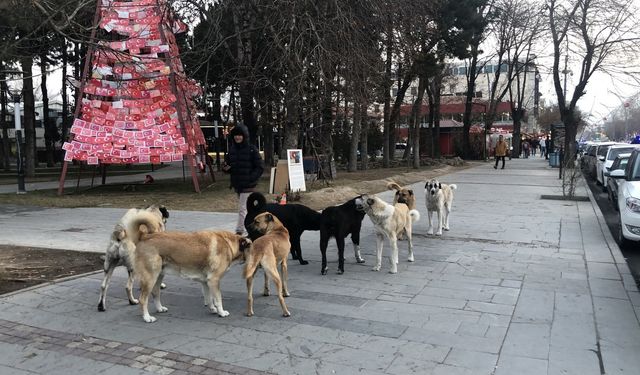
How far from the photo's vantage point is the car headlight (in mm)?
8658

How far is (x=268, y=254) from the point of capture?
212 inches

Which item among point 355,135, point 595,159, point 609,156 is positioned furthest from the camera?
point 355,135

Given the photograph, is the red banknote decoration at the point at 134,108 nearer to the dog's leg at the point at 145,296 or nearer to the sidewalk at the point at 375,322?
the sidewalk at the point at 375,322

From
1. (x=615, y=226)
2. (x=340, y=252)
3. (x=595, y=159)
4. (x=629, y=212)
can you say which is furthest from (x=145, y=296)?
(x=595, y=159)

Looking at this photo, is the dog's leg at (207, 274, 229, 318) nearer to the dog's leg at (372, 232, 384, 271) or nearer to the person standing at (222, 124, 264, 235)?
the dog's leg at (372, 232, 384, 271)

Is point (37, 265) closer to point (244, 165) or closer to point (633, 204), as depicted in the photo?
point (244, 165)

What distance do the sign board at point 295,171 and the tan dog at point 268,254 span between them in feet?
32.5

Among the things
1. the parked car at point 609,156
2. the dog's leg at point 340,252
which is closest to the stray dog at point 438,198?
the dog's leg at point 340,252

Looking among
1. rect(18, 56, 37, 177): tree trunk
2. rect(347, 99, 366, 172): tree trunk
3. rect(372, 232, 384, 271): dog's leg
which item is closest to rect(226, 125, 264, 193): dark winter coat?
rect(372, 232, 384, 271): dog's leg

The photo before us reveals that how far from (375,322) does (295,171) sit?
1141 centimetres

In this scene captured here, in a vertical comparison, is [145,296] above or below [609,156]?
below

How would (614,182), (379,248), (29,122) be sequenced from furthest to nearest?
(29,122) → (614,182) → (379,248)

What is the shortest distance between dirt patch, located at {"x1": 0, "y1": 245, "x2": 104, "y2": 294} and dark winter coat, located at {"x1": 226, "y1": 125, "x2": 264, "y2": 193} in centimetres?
255

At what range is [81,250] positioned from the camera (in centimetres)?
866
